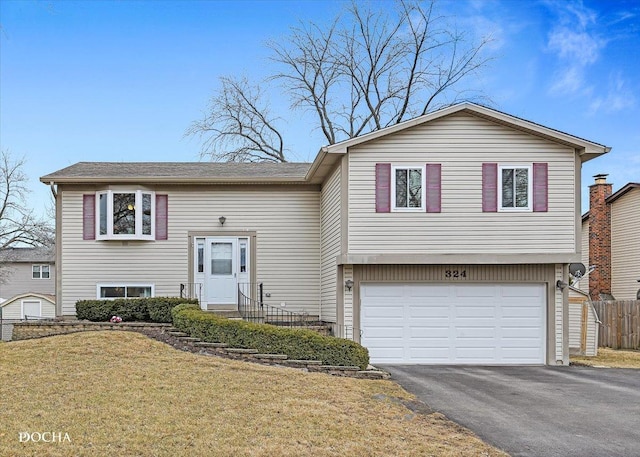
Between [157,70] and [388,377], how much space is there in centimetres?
1592

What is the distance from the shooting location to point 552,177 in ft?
52.2

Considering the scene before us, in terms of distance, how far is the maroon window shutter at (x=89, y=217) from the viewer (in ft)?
61.0

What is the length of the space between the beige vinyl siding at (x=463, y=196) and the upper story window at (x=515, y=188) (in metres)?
0.17

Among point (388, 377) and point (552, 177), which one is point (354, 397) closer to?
point (388, 377)

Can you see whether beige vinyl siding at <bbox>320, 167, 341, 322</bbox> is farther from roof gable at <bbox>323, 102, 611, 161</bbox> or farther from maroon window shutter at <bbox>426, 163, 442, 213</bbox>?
maroon window shutter at <bbox>426, 163, 442, 213</bbox>

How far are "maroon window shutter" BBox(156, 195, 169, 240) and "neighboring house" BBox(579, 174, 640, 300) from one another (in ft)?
57.2

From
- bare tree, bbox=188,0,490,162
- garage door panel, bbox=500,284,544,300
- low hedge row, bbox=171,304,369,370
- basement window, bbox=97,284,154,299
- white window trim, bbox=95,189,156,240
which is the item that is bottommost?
low hedge row, bbox=171,304,369,370

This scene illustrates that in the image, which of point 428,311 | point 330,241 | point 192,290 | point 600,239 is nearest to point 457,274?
point 428,311

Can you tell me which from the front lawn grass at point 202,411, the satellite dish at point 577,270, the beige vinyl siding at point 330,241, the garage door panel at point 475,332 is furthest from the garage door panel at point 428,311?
the satellite dish at point 577,270

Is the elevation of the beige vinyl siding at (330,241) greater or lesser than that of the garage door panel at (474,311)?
greater

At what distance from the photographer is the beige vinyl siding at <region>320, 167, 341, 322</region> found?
647 inches

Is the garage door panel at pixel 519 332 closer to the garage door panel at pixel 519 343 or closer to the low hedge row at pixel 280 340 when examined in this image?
the garage door panel at pixel 519 343

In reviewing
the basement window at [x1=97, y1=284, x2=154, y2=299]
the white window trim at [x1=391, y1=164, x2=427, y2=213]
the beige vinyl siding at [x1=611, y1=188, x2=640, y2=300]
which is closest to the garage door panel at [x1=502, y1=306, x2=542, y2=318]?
the white window trim at [x1=391, y1=164, x2=427, y2=213]

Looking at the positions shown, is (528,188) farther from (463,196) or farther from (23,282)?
(23,282)
